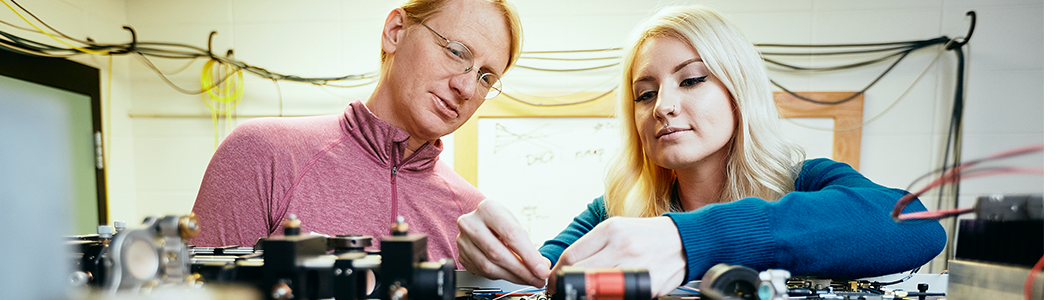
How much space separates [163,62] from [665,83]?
2.60m

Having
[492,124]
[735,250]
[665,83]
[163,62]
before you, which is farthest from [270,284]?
[163,62]

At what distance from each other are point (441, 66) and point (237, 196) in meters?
0.52

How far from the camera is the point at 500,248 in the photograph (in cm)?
65

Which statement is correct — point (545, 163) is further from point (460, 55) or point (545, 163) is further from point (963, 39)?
point (963, 39)

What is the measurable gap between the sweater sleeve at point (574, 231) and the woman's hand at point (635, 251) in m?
0.36

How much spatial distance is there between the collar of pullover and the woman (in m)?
0.45

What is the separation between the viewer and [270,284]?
0.42 m

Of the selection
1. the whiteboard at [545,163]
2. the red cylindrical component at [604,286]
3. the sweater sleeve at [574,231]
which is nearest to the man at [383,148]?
the sweater sleeve at [574,231]

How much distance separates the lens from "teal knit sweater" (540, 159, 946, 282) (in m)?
0.57

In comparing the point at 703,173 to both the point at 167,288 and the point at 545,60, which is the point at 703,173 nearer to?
the point at 167,288

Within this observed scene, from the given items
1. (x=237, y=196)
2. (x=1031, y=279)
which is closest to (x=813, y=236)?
(x=1031, y=279)

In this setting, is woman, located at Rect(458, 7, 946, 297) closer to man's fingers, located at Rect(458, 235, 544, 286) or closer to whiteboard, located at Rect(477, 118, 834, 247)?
man's fingers, located at Rect(458, 235, 544, 286)

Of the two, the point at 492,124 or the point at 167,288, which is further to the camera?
the point at 492,124

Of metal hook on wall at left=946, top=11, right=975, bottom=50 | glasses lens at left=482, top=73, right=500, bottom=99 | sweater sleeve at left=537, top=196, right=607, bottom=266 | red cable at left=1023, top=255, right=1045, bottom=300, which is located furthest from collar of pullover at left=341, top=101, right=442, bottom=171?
metal hook on wall at left=946, top=11, right=975, bottom=50
